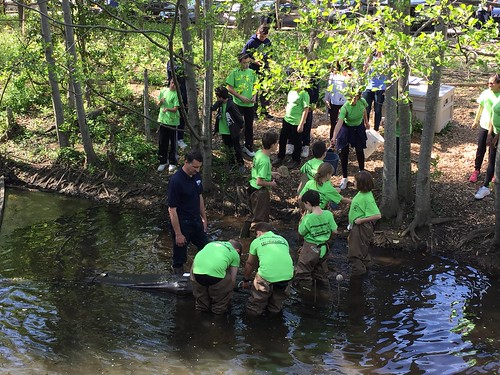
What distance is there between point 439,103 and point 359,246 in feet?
15.9

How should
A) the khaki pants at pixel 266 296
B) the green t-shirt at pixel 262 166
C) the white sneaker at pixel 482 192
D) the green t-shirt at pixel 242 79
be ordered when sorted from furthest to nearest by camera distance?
the green t-shirt at pixel 242 79, the white sneaker at pixel 482 192, the green t-shirt at pixel 262 166, the khaki pants at pixel 266 296

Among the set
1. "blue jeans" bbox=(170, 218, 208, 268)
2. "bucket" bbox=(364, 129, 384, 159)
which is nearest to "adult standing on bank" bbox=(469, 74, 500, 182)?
"bucket" bbox=(364, 129, 384, 159)

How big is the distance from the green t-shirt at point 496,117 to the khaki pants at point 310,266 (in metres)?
3.87

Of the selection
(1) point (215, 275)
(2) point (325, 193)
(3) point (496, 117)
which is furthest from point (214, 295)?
(3) point (496, 117)

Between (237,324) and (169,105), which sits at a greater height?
(169,105)

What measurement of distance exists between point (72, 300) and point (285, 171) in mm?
4554

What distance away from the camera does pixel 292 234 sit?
10.3 metres

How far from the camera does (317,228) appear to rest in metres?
7.90

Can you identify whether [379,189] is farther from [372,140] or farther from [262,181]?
[262,181]

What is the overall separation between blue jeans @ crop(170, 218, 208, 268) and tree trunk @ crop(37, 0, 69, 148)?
161 inches

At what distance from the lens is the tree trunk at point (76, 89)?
424 inches

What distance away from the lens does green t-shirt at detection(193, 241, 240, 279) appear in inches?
285

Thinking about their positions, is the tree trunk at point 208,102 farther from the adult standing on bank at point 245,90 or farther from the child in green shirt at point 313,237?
the child in green shirt at point 313,237

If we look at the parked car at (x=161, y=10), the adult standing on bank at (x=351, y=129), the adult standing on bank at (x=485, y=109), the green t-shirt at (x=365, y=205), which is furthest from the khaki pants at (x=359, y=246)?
the parked car at (x=161, y=10)
